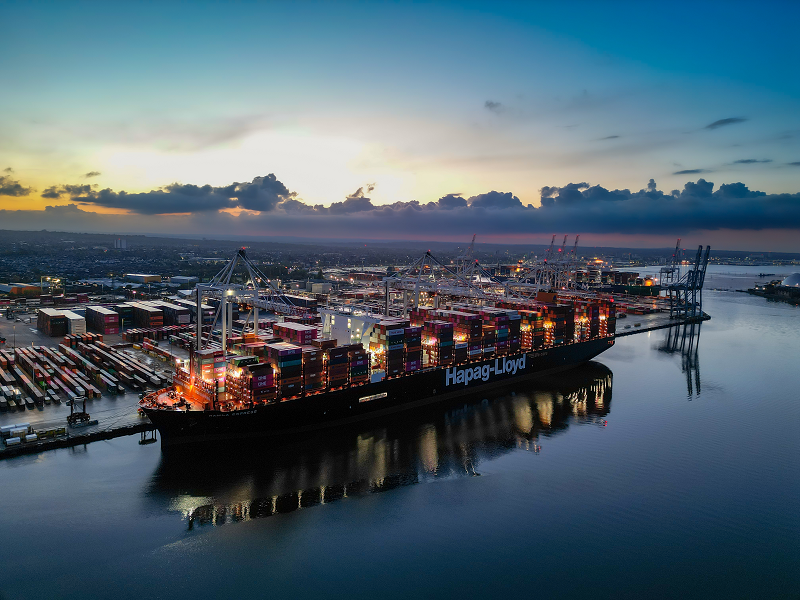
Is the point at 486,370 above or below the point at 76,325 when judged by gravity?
below

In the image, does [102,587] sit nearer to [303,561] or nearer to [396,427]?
[303,561]

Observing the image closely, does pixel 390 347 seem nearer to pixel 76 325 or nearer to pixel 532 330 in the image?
pixel 532 330

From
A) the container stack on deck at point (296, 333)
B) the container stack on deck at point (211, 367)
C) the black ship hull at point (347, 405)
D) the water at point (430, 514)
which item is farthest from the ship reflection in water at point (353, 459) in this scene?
the container stack on deck at point (296, 333)

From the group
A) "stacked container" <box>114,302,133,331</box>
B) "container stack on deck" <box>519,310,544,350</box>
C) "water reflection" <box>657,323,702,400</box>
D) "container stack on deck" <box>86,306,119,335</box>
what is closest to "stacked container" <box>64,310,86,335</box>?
"container stack on deck" <box>86,306,119,335</box>

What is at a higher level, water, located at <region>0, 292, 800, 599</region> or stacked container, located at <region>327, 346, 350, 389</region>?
stacked container, located at <region>327, 346, 350, 389</region>

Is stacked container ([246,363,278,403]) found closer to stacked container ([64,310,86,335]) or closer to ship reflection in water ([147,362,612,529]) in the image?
ship reflection in water ([147,362,612,529])

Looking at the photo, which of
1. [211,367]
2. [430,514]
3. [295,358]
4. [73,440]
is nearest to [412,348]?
[295,358]
